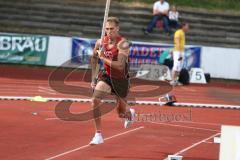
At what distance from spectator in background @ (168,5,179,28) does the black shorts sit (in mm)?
19764

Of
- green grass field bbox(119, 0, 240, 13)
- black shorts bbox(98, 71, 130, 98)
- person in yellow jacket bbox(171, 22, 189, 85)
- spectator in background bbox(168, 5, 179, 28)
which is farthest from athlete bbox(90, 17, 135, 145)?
green grass field bbox(119, 0, 240, 13)

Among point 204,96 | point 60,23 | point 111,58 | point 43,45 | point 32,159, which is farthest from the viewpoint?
point 60,23

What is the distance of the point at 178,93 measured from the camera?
2212cm

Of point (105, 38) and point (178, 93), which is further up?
point (105, 38)

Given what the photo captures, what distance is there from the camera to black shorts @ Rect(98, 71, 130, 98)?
11.1 metres

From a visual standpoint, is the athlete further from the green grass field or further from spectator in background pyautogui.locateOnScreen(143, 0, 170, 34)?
the green grass field

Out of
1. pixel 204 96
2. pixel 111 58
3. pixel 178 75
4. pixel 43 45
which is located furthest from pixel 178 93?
pixel 111 58

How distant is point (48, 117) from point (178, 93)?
8.36 m

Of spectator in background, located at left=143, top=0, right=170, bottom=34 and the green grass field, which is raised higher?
the green grass field

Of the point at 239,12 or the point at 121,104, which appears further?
the point at 239,12

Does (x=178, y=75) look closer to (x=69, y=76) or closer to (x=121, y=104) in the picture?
(x=69, y=76)

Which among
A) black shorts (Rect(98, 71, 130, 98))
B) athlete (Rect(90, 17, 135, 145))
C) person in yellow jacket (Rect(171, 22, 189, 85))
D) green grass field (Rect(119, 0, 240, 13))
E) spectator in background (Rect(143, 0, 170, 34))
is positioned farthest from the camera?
green grass field (Rect(119, 0, 240, 13))

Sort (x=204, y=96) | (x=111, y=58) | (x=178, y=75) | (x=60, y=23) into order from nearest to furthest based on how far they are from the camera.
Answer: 1. (x=111, y=58)
2. (x=204, y=96)
3. (x=178, y=75)
4. (x=60, y=23)

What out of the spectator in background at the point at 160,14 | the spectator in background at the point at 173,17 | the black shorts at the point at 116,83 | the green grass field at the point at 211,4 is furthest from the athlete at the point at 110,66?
the green grass field at the point at 211,4
